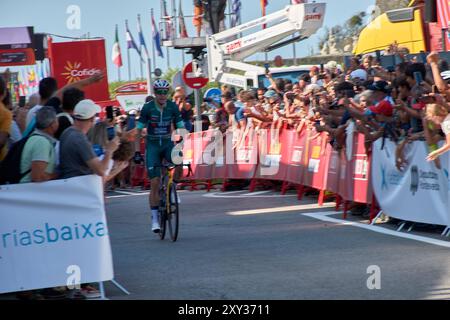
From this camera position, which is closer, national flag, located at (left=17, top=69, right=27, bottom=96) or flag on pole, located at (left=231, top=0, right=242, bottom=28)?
flag on pole, located at (left=231, top=0, right=242, bottom=28)

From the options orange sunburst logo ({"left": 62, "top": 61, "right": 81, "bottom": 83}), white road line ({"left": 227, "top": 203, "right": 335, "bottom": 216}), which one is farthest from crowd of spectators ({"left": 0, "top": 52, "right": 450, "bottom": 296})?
orange sunburst logo ({"left": 62, "top": 61, "right": 81, "bottom": 83})

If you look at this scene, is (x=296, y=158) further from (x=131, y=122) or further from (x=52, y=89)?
(x=131, y=122)

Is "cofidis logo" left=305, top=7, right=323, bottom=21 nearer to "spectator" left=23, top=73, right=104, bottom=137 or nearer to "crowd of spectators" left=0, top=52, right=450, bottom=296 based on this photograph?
"crowd of spectators" left=0, top=52, right=450, bottom=296

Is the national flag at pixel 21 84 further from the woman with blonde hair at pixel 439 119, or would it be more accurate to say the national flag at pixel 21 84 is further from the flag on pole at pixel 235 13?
the woman with blonde hair at pixel 439 119

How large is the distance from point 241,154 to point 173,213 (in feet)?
29.9

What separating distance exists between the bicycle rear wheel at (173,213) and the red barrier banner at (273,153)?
21.9 ft

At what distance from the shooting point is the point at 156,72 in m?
29.9

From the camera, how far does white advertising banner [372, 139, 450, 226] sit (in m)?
13.1

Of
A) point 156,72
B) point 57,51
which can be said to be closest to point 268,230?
point 156,72

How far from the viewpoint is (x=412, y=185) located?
45.9 feet

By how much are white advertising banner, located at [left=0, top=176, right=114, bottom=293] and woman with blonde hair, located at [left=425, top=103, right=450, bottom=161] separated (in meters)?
4.46

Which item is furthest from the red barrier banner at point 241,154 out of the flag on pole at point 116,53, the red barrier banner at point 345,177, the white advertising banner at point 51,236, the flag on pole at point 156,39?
the flag on pole at point 116,53
